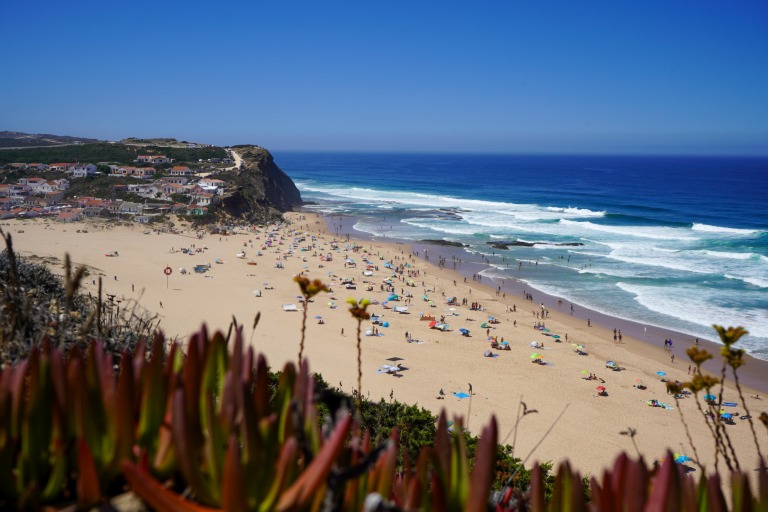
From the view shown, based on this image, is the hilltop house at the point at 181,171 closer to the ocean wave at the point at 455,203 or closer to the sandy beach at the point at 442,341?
the ocean wave at the point at 455,203

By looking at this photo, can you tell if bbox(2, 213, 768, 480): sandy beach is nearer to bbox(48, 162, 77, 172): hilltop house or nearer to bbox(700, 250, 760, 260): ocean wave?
bbox(700, 250, 760, 260): ocean wave

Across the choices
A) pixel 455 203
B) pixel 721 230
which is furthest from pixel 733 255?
pixel 455 203

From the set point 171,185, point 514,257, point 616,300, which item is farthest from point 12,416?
point 171,185

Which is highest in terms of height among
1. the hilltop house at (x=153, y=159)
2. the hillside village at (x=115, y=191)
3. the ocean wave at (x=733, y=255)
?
the hilltop house at (x=153, y=159)

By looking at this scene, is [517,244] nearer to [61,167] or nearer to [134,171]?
[134,171]

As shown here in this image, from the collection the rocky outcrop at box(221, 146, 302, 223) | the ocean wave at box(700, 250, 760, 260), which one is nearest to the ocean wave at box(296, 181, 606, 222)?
the rocky outcrop at box(221, 146, 302, 223)

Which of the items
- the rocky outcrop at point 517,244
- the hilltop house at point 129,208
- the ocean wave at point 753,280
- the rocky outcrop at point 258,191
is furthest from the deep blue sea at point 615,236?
the hilltop house at point 129,208

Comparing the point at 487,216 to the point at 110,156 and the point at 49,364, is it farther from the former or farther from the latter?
the point at 49,364
